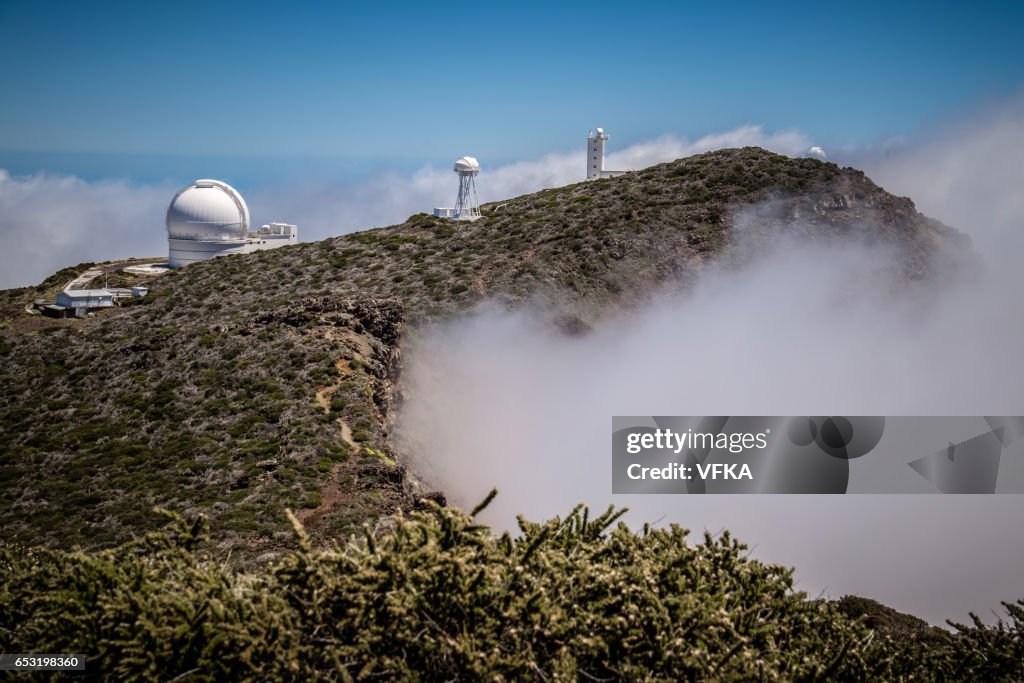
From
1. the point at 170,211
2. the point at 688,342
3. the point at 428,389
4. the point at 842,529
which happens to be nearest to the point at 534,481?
the point at 428,389

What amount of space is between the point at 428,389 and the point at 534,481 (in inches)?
279

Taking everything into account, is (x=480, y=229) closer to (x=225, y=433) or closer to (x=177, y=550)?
(x=225, y=433)

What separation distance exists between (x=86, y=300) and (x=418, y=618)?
5863 centimetres

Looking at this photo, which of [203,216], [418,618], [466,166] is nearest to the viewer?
[418,618]

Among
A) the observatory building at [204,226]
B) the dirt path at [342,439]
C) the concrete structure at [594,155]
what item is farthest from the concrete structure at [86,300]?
the concrete structure at [594,155]

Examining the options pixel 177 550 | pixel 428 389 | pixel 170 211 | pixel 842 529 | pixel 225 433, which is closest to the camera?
pixel 177 550

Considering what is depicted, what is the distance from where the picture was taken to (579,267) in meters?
49.8

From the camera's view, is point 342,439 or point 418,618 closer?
point 418,618

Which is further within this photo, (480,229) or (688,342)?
(480,229)

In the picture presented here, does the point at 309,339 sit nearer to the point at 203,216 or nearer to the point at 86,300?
the point at 86,300

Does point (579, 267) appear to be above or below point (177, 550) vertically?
above

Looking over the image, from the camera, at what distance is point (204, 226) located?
79.1m

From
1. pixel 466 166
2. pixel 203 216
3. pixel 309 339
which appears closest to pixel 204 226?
pixel 203 216

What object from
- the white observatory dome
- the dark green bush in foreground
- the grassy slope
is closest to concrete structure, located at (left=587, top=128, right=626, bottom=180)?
the white observatory dome
